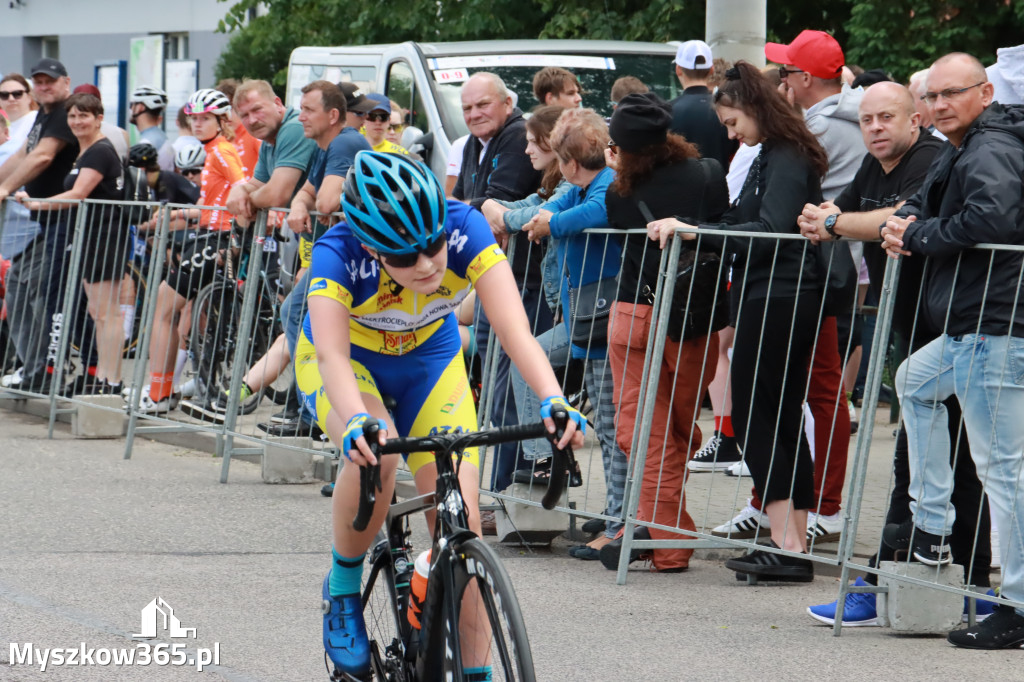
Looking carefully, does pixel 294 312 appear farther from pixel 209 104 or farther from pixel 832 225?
pixel 832 225

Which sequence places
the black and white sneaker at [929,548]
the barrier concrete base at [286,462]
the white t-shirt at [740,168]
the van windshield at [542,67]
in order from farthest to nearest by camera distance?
the van windshield at [542,67] → the barrier concrete base at [286,462] → the white t-shirt at [740,168] → the black and white sneaker at [929,548]

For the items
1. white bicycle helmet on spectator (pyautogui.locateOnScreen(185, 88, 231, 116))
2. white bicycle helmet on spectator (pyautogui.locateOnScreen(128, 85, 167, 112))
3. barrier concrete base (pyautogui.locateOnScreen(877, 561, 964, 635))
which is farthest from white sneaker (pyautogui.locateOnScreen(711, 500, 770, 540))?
white bicycle helmet on spectator (pyautogui.locateOnScreen(128, 85, 167, 112))

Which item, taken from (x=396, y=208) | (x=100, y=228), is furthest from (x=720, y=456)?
(x=396, y=208)

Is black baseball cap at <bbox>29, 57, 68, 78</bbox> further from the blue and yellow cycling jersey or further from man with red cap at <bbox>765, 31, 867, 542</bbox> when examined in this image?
the blue and yellow cycling jersey

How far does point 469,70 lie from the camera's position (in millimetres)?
11477

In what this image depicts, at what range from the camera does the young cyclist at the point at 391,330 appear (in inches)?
164

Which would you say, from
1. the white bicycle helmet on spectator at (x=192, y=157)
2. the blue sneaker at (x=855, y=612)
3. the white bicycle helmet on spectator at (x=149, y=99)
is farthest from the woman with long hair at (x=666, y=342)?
the white bicycle helmet on spectator at (x=149, y=99)

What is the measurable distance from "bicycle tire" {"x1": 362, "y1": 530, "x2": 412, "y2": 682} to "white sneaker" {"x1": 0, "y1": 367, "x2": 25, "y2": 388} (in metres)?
7.39

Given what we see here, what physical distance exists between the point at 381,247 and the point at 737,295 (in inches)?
107

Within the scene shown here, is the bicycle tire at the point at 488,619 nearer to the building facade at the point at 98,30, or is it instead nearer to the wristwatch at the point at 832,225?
the wristwatch at the point at 832,225

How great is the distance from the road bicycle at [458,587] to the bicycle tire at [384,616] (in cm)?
1

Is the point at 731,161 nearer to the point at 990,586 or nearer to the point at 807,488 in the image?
the point at 807,488

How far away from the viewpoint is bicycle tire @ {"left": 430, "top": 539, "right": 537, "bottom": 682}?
3484 millimetres

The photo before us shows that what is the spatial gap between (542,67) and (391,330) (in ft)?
24.4
